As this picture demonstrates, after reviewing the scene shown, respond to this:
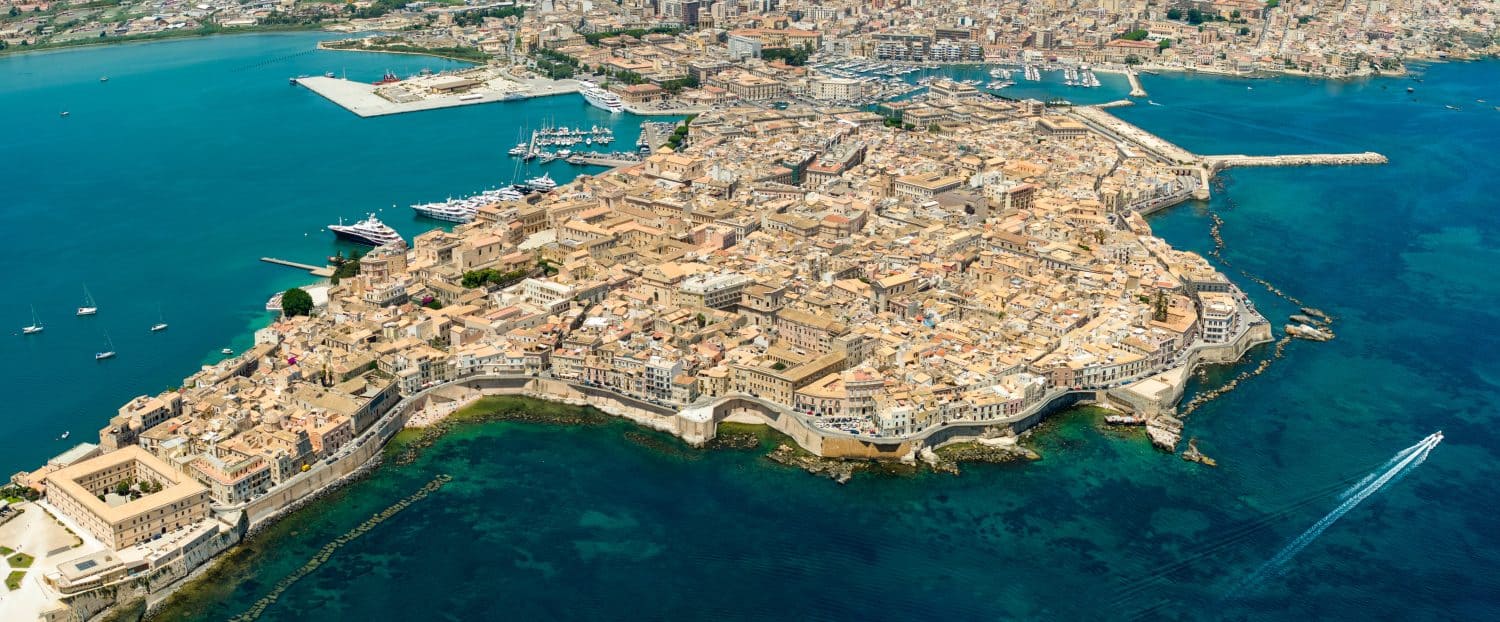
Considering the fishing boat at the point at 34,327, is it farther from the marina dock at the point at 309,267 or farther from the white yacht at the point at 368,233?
the white yacht at the point at 368,233

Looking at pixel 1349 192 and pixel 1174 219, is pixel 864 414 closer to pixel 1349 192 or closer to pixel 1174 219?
pixel 1174 219

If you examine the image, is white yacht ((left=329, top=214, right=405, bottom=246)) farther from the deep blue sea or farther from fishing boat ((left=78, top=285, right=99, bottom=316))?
fishing boat ((left=78, top=285, right=99, bottom=316))

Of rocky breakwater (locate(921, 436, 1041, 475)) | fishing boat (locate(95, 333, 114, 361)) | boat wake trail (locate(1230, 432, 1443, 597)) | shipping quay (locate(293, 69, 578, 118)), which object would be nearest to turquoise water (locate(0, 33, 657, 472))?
fishing boat (locate(95, 333, 114, 361))

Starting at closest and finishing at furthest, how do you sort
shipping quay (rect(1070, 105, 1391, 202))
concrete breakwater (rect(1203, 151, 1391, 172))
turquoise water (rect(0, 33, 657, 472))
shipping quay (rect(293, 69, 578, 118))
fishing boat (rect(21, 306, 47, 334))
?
turquoise water (rect(0, 33, 657, 472))
fishing boat (rect(21, 306, 47, 334))
shipping quay (rect(1070, 105, 1391, 202))
concrete breakwater (rect(1203, 151, 1391, 172))
shipping quay (rect(293, 69, 578, 118))

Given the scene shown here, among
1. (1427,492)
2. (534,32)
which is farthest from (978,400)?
(534,32)

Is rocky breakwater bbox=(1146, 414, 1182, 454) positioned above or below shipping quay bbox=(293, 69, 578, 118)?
below

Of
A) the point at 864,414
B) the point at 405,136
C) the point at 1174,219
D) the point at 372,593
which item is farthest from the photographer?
the point at 405,136
